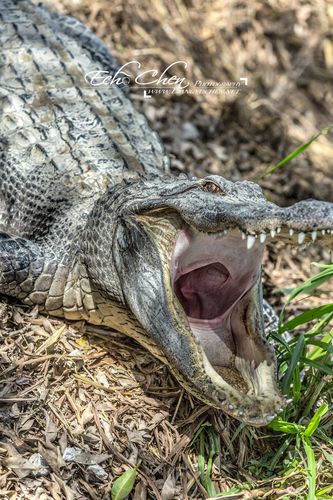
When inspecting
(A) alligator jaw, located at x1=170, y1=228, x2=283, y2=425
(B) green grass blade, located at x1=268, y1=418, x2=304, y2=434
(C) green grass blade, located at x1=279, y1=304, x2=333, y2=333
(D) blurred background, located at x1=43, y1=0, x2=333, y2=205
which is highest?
(A) alligator jaw, located at x1=170, y1=228, x2=283, y2=425

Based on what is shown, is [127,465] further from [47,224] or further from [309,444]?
[47,224]

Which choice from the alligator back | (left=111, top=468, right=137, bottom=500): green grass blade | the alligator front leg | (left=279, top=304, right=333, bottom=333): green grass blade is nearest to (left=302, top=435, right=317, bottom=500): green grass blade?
(left=279, top=304, right=333, bottom=333): green grass blade

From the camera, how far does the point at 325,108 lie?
687 cm

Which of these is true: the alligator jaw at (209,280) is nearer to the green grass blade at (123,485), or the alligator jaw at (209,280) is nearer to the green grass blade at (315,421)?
the green grass blade at (315,421)

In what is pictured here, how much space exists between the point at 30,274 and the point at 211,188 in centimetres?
100

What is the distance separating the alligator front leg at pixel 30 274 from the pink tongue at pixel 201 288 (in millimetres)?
641

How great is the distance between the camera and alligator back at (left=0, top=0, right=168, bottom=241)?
3.97m

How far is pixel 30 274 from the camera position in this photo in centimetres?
362

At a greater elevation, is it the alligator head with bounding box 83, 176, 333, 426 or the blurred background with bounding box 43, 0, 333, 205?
the alligator head with bounding box 83, 176, 333, 426

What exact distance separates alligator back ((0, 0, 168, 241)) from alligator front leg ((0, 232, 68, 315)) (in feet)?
0.69

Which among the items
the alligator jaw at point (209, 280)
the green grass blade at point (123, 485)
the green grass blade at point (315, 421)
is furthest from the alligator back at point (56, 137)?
the green grass blade at point (315, 421)

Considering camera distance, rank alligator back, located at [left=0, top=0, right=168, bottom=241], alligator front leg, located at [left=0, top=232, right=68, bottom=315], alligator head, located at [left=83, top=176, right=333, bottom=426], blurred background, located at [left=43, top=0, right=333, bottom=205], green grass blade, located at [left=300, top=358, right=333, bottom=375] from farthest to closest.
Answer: blurred background, located at [left=43, top=0, right=333, bottom=205]
alligator back, located at [left=0, top=0, right=168, bottom=241]
alligator front leg, located at [left=0, top=232, right=68, bottom=315]
green grass blade, located at [left=300, top=358, right=333, bottom=375]
alligator head, located at [left=83, top=176, right=333, bottom=426]

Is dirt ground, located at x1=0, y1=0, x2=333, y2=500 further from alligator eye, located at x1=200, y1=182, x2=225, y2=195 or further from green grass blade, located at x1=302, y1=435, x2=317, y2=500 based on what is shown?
alligator eye, located at x1=200, y1=182, x2=225, y2=195

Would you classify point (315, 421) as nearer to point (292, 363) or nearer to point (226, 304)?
point (292, 363)
